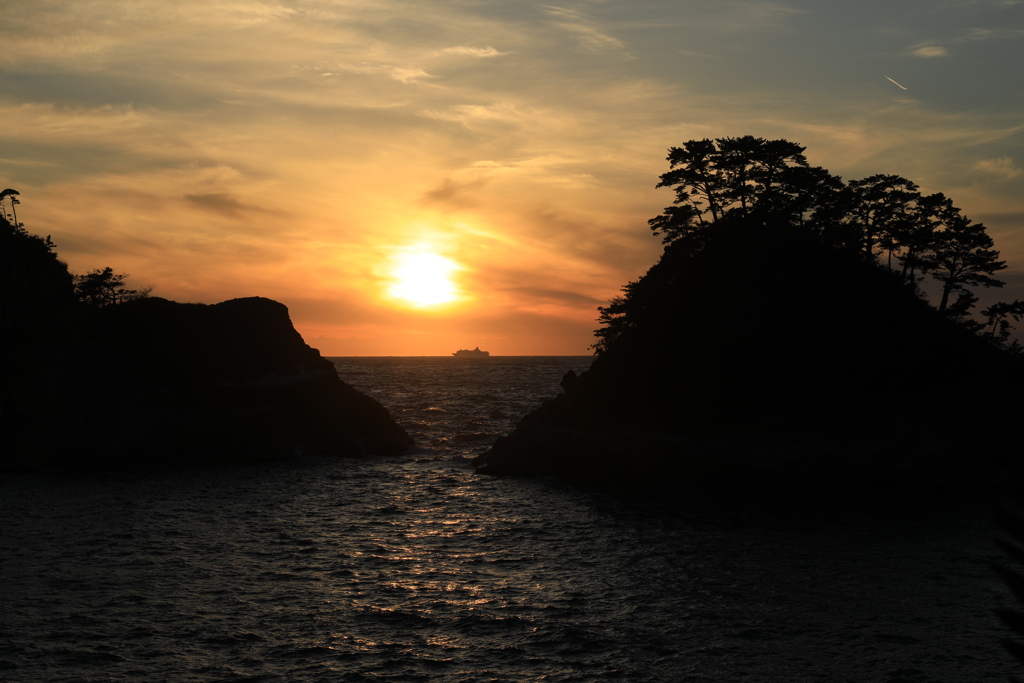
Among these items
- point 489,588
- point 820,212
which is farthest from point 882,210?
point 489,588

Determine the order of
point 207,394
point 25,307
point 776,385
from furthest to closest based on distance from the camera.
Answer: point 207,394
point 776,385
point 25,307

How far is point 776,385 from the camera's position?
41.0m

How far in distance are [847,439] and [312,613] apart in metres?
29.8

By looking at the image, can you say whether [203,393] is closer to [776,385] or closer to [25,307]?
[776,385]

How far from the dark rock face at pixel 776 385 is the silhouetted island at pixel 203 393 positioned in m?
13.0

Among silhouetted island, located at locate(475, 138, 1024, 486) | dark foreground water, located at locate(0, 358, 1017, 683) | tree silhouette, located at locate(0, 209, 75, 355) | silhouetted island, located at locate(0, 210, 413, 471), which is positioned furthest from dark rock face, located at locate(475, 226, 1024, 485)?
tree silhouette, located at locate(0, 209, 75, 355)

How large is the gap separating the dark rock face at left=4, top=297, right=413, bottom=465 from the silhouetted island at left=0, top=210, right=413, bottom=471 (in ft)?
0.22

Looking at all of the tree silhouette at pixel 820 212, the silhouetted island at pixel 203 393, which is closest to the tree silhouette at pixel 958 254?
the tree silhouette at pixel 820 212

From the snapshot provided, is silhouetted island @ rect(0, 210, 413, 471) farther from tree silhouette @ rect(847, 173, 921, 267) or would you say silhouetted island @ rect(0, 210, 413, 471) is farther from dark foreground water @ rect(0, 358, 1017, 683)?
tree silhouette @ rect(847, 173, 921, 267)

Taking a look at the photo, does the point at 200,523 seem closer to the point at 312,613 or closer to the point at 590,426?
the point at 312,613

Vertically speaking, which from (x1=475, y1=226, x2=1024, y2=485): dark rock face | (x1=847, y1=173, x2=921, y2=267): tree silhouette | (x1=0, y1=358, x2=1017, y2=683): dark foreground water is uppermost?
(x1=847, y1=173, x2=921, y2=267): tree silhouette

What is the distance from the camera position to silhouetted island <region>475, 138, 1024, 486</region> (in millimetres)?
36469

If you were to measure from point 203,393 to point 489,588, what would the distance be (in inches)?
1288

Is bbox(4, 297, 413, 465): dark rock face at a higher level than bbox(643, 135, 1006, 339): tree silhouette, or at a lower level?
lower
